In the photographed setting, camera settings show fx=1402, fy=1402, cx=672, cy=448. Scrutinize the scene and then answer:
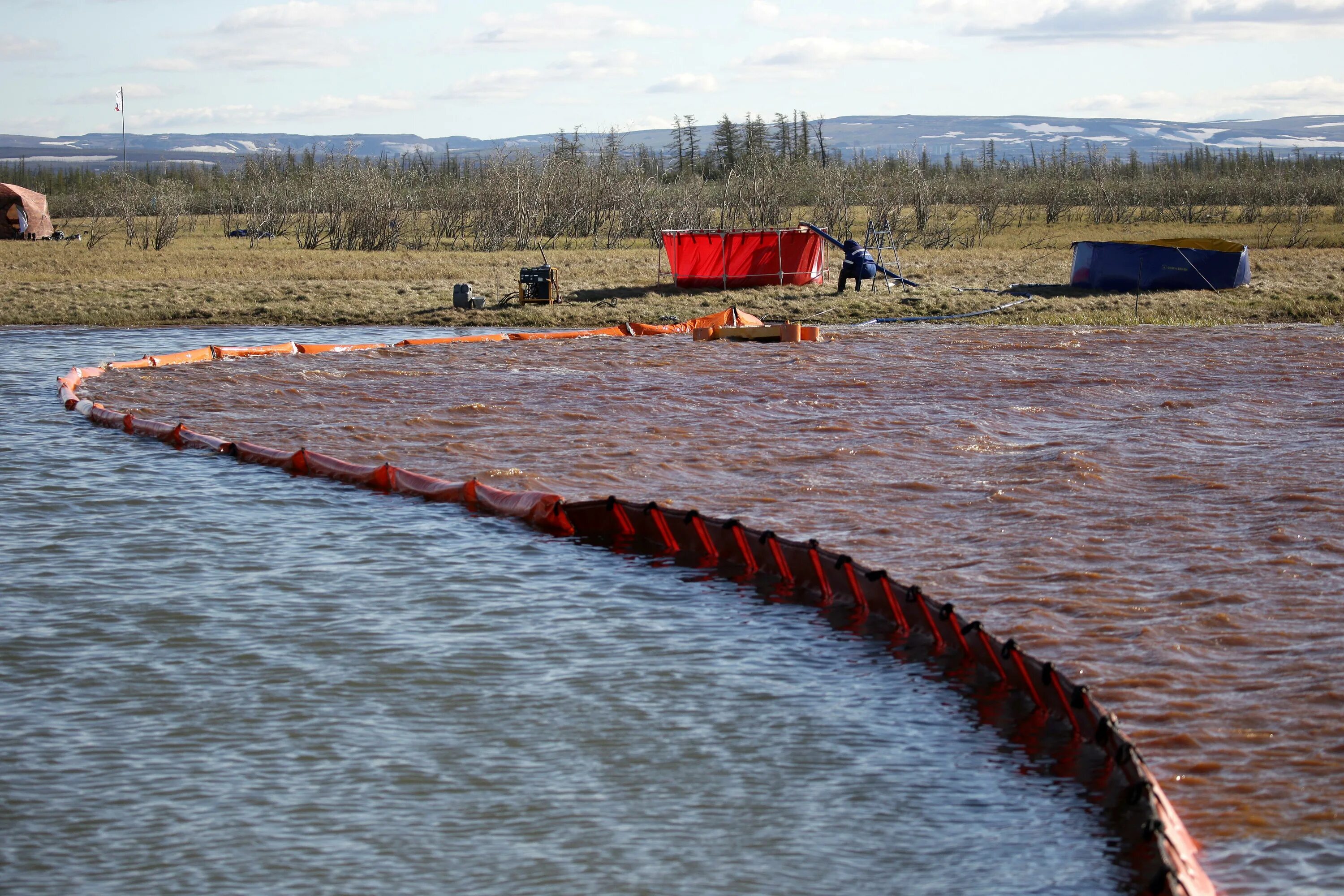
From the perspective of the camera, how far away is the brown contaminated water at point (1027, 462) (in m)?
7.20

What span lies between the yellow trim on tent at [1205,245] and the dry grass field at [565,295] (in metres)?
1.03

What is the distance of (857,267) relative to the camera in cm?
2988

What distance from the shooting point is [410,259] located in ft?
144

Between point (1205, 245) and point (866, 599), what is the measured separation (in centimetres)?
2966

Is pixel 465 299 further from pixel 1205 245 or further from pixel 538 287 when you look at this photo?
pixel 1205 245

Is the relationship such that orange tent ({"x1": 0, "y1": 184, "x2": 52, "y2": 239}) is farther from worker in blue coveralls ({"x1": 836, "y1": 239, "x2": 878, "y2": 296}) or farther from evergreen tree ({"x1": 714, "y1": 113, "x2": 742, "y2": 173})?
evergreen tree ({"x1": 714, "y1": 113, "x2": 742, "y2": 173})

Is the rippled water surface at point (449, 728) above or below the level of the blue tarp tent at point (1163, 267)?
below

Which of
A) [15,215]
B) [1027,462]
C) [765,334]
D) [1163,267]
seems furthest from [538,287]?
[15,215]

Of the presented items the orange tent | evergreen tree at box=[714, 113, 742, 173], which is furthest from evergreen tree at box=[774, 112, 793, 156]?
the orange tent

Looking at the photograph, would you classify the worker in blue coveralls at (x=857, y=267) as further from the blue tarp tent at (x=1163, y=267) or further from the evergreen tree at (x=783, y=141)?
the evergreen tree at (x=783, y=141)

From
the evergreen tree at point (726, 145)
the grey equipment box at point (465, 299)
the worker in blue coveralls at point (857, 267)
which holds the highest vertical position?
the evergreen tree at point (726, 145)

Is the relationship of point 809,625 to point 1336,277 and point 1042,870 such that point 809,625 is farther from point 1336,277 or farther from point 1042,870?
point 1336,277

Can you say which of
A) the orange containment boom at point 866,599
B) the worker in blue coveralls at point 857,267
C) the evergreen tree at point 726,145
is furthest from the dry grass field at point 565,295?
the evergreen tree at point 726,145

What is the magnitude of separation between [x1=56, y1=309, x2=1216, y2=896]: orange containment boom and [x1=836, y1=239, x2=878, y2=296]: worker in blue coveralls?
57.0ft
